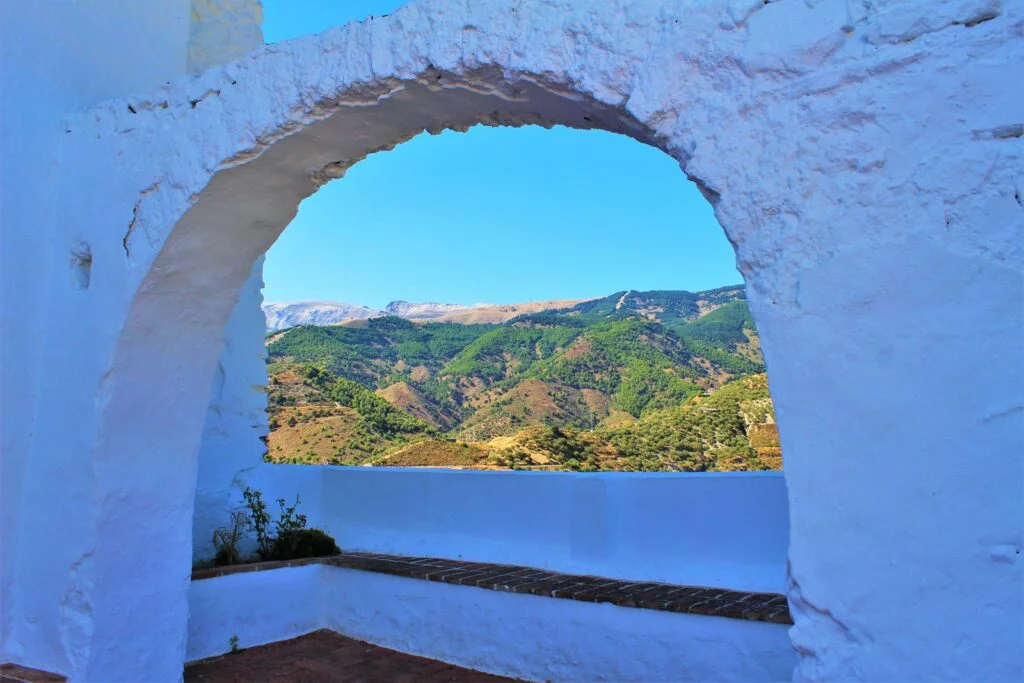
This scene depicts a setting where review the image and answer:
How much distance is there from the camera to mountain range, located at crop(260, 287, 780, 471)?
8.44m

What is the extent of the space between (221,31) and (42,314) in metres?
2.44

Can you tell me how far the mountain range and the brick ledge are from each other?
2.35m

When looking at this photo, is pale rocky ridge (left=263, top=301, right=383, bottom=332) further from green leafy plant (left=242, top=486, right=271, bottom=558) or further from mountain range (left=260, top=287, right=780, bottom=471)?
green leafy plant (left=242, top=486, right=271, bottom=558)

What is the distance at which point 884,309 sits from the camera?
5.77ft

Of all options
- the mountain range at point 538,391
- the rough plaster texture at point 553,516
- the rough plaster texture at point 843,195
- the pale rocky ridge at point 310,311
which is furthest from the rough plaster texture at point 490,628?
the pale rocky ridge at point 310,311

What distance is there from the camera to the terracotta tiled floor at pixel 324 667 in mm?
3809

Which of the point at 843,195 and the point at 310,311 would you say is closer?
the point at 843,195

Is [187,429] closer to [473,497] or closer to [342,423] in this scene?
[473,497]

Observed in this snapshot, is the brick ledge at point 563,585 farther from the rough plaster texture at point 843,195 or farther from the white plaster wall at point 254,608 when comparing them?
the rough plaster texture at point 843,195

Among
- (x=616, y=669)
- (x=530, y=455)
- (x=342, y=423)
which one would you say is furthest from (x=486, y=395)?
(x=616, y=669)

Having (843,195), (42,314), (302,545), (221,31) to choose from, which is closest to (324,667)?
(302,545)

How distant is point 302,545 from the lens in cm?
490

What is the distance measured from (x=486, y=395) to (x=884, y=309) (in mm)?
15298

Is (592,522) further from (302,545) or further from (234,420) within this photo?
(234,420)
